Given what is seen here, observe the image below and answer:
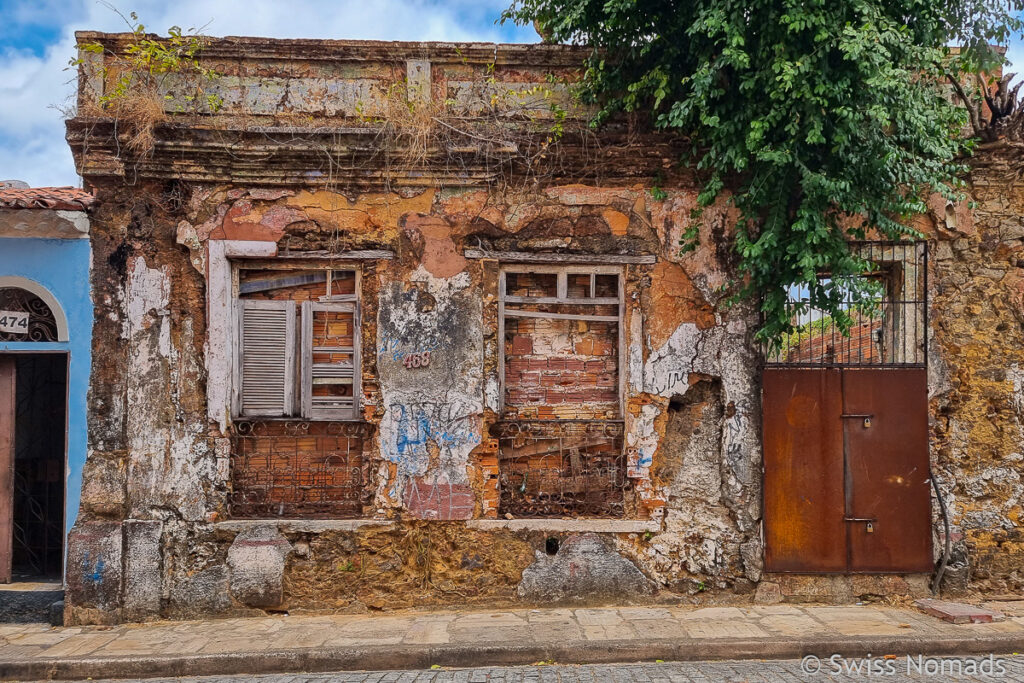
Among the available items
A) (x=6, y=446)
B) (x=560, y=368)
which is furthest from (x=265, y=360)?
(x=560, y=368)

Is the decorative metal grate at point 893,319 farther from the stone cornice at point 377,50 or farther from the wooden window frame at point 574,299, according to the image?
the stone cornice at point 377,50

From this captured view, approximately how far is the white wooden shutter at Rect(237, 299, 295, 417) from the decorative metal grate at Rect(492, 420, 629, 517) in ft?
6.18

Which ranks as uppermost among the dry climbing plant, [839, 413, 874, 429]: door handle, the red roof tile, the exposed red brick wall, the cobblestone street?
the dry climbing plant

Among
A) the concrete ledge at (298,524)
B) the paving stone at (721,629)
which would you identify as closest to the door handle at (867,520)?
the paving stone at (721,629)

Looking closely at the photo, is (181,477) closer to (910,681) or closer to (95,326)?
(95,326)

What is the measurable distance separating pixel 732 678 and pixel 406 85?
17.6ft

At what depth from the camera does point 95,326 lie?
6203 millimetres

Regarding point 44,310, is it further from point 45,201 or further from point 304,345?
point 304,345

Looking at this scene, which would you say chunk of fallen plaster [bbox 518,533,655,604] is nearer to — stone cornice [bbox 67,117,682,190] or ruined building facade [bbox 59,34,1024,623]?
ruined building facade [bbox 59,34,1024,623]

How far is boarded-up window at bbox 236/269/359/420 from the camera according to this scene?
6.39 metres

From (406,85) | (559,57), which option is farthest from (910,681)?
(406,85)

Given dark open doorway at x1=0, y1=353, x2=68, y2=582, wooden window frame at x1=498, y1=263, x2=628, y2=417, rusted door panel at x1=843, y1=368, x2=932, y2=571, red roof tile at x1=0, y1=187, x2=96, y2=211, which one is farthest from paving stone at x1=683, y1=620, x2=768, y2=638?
red roof tile at x1=0, y1=187, x2=96, y2=211

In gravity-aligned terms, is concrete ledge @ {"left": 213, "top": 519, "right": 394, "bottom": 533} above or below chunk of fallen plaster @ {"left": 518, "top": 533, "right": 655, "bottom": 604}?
above

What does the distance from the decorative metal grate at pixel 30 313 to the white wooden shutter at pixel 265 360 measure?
1.66m
